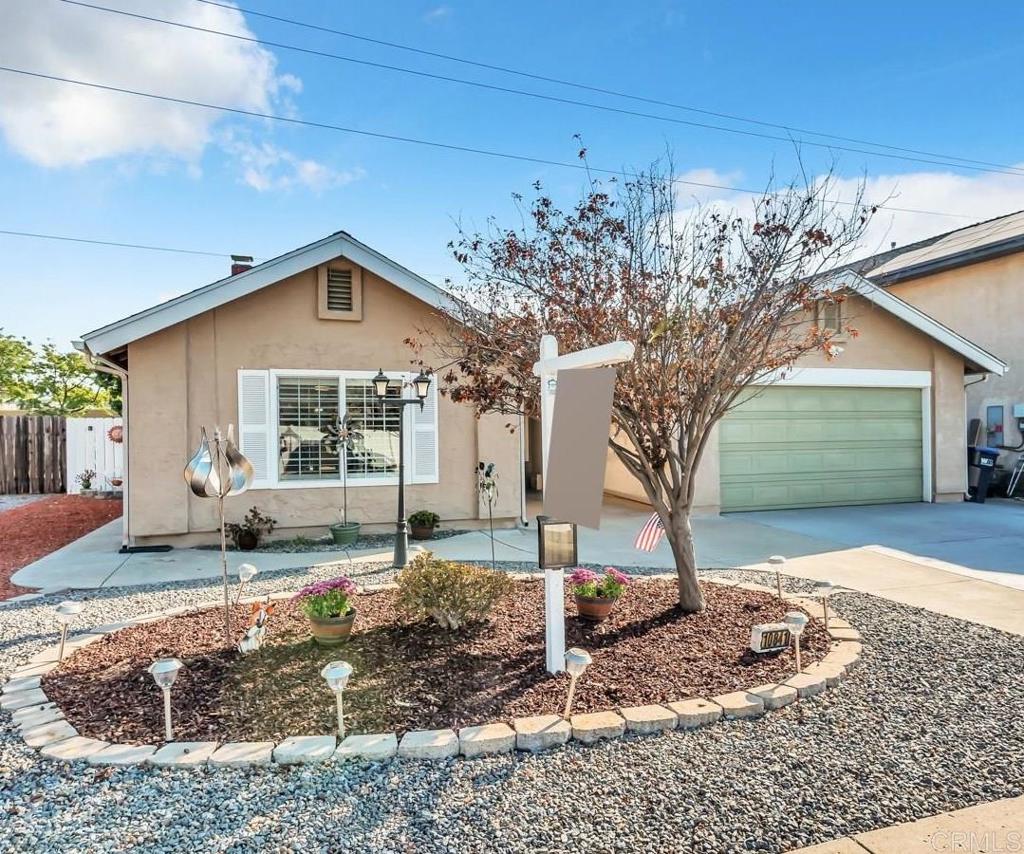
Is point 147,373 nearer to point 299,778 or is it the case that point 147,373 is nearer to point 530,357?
point 530,357

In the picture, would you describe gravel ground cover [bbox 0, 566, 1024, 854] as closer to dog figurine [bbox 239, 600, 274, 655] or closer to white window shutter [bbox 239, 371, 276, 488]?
dog figurine [bbox 239, 600, 274, 655]

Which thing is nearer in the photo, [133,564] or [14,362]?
[133,564]

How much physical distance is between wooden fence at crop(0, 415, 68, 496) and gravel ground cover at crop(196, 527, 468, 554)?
963 cm

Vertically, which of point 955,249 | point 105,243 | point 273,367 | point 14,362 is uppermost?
point 105,243

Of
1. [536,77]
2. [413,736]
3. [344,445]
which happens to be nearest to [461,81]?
[536,77]

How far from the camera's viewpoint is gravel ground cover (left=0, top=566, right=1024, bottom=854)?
2.33 meters

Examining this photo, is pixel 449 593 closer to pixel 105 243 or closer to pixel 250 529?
pixel 250 529

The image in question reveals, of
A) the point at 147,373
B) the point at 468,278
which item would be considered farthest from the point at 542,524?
the point at 147,373

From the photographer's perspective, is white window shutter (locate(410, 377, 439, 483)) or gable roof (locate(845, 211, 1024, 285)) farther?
gable roof (locate(845, 211, 1024, 285))

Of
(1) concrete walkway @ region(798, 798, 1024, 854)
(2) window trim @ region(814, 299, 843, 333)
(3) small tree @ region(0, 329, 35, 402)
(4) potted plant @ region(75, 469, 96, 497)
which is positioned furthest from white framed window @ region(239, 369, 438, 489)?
(3) small tree @ region(0, 329, 35, 402)

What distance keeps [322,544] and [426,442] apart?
205 cm

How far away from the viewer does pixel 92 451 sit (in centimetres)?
1525

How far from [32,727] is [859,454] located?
1273 cm

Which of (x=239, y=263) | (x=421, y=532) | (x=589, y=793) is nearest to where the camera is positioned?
(x=589, y=793)
